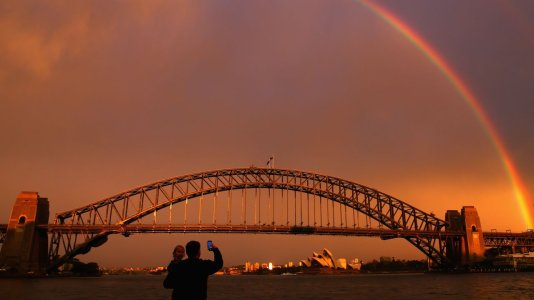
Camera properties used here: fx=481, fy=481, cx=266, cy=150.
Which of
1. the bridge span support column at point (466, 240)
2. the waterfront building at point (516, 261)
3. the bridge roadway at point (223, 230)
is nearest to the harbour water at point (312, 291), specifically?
the bridge roadway at point (223, 230)

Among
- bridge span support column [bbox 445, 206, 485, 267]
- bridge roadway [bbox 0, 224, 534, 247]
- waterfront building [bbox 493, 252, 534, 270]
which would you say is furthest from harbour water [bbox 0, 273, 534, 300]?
waterfront building [bbox 493, 252, 534, 270]

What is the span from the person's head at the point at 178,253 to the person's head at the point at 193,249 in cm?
10

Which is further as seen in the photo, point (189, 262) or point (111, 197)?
point (111, 197)

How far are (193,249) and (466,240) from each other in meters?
91.6

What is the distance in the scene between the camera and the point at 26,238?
69.9 meters

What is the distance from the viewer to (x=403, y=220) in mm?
90438

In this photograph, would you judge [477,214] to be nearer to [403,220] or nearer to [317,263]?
[403,220]

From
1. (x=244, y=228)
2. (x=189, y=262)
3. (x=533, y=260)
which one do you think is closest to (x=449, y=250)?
(x=533, y=260)

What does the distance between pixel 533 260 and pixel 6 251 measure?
9325 cm

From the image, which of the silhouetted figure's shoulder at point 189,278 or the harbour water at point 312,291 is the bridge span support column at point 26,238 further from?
the silhouetted figure's shoulder at point 189,278

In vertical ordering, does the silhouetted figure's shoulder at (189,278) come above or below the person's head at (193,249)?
below

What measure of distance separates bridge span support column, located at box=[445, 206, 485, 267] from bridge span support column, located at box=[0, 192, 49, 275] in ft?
231

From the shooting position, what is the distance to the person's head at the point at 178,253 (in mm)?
6492

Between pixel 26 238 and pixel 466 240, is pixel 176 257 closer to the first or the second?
pixel 26 238
